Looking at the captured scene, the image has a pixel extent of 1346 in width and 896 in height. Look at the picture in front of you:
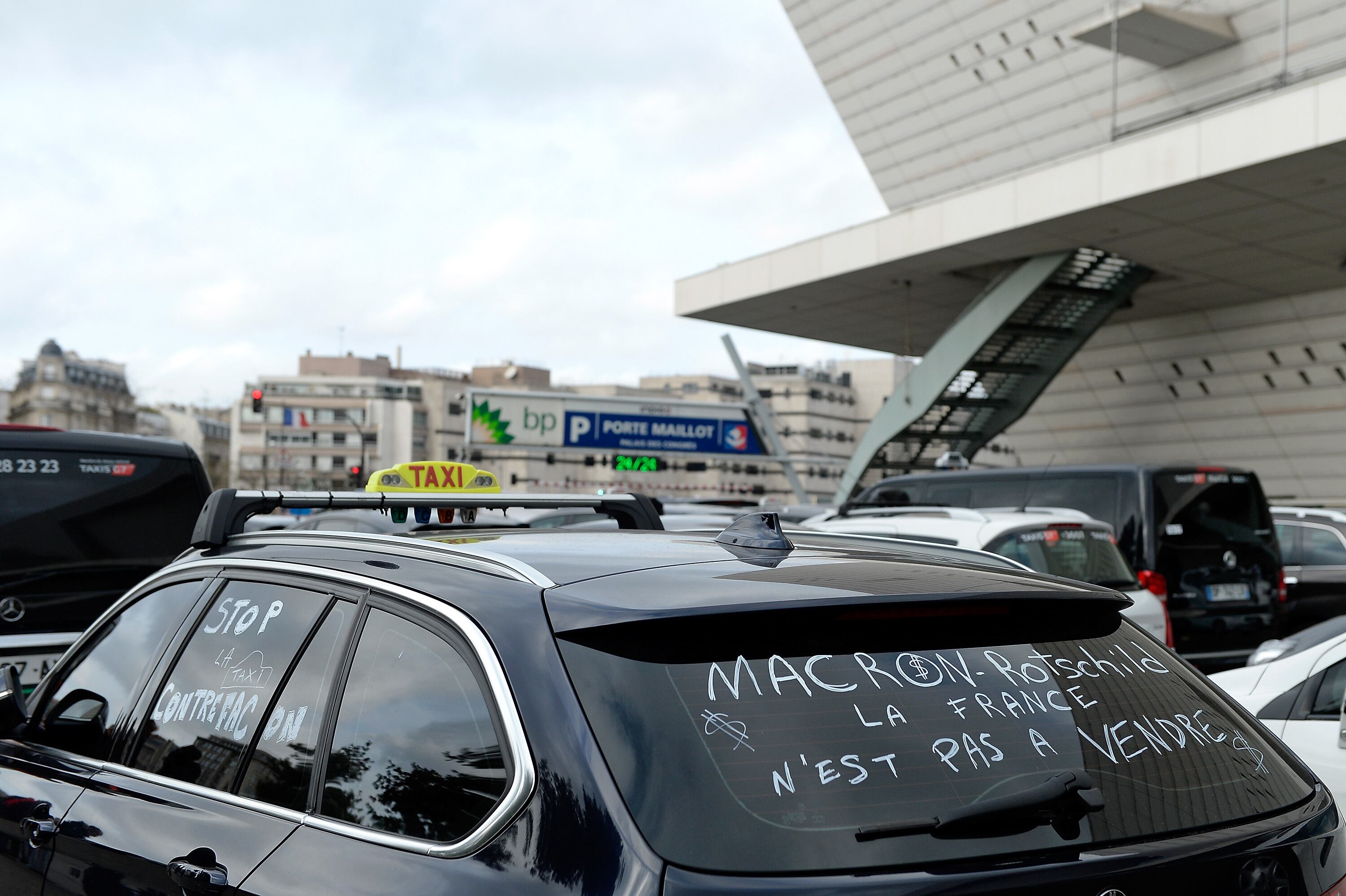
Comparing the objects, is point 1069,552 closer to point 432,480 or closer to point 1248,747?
point 432,480

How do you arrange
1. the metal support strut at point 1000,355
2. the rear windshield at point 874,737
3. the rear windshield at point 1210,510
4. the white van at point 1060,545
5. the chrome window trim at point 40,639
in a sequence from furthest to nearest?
1. the metal support strut at point 1000,355
2. the rear windshield at point 1210,510
3. the white van at point 1060,545
4. the chrome window trim at point 40,639
5. the rear windshield at point 874,737

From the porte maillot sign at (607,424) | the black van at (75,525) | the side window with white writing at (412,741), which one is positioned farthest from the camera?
the porte maillot sign at (607,424)

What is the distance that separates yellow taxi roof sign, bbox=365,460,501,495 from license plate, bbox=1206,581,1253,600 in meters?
7.83

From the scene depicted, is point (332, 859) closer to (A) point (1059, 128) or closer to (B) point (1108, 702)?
(B) point (1108, 702)

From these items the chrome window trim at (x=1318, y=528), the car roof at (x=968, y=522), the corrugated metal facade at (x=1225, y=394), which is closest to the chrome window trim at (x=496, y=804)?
the car roof at (x=968, y=522)

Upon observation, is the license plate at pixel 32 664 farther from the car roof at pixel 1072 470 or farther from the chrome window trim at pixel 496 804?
the car roof at pixel 1072 470

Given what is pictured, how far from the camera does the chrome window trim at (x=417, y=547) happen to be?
2064 mm

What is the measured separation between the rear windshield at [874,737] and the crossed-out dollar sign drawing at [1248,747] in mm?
11

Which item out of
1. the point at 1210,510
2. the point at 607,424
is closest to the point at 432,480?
the point at 1210,510

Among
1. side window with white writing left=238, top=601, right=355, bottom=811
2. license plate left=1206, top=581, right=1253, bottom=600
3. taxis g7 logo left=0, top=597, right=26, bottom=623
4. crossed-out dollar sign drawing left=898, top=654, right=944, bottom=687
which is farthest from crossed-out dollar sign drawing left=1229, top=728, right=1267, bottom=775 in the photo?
license plate left=1206, top=581, right=1253, bottom=600

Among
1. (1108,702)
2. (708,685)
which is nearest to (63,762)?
(708,685)

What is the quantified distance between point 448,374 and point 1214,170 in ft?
430

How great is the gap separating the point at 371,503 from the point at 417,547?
42.4 inches

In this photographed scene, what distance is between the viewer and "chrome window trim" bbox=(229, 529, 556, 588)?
81.3 inches
